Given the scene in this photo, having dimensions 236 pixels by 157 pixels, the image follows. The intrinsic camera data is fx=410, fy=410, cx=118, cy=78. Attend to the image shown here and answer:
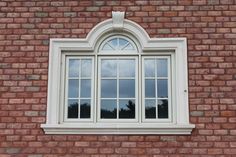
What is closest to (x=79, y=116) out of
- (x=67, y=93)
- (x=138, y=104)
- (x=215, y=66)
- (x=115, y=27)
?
(x=67, y=93)

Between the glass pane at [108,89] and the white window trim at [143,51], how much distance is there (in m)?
0.51

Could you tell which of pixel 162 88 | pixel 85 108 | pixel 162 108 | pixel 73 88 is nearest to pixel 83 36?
pixel 73 88

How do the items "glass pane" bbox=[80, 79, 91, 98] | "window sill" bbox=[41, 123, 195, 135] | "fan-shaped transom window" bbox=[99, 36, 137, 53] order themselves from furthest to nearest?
"fan-shaped transom window" bbox=[99, 36, 137, 53]
"glass pane" bbox=[80, 79, 91, 98]
"window sill" bbox=[41, 123, 195, 135]

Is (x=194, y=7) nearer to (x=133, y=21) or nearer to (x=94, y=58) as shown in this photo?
(x=133, y=21)

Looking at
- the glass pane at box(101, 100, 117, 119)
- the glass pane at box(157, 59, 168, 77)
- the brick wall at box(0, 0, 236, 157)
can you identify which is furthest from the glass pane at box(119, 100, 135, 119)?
the glass pane at box(157, 59, 168, 77)

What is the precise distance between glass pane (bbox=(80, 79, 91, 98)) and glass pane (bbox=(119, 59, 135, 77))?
1.69 ft

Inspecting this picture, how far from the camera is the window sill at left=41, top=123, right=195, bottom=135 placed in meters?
5.89

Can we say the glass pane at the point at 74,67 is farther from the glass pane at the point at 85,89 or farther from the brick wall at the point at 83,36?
the brick wall at the point at 83,36

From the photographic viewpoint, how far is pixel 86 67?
635 cm

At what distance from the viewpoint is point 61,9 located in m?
6.42

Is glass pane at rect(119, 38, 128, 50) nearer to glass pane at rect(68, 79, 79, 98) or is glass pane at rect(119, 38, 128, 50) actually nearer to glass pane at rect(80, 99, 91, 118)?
glass pane at rect(68, 79, 79, 98)

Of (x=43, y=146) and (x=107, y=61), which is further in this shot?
(x=107, y=61)

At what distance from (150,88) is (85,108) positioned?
3.40 ft

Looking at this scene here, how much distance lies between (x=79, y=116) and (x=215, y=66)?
2.18m
